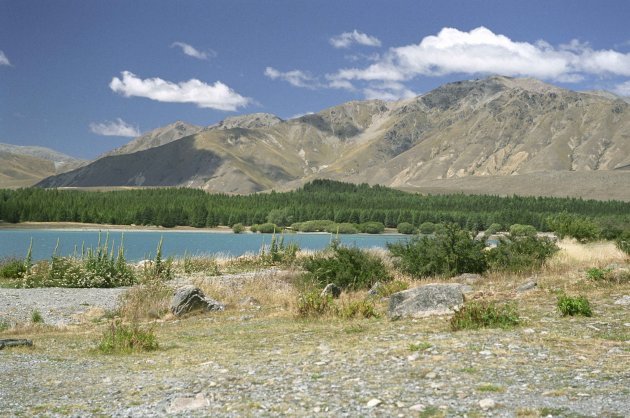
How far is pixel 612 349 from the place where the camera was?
9930 millimetres

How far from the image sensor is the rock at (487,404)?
23.6 ft

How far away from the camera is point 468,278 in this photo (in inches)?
866

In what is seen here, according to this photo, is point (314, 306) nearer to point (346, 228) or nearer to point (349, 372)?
point (349, 372)

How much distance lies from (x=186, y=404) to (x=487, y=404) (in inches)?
145

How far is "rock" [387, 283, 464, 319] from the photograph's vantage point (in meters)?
14.5

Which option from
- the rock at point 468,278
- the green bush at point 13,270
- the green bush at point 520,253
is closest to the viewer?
the rock at point 468,278

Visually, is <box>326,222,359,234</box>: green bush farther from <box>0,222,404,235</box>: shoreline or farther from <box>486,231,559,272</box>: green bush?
<box>486,231,559,272</box>: green bush

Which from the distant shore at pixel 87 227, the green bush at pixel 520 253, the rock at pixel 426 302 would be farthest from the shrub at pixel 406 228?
the rock at pixel 426 302

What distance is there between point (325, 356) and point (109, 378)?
3514mm

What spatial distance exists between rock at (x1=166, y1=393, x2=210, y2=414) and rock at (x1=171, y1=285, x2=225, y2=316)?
431 inches

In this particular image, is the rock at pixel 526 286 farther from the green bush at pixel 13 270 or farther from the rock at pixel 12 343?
the green bush at pixel 13 270

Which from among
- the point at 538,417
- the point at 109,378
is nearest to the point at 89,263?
the point at 109,378

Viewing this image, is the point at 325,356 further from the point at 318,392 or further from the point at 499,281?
the point at 499,281

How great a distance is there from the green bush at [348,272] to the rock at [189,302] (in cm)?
443
